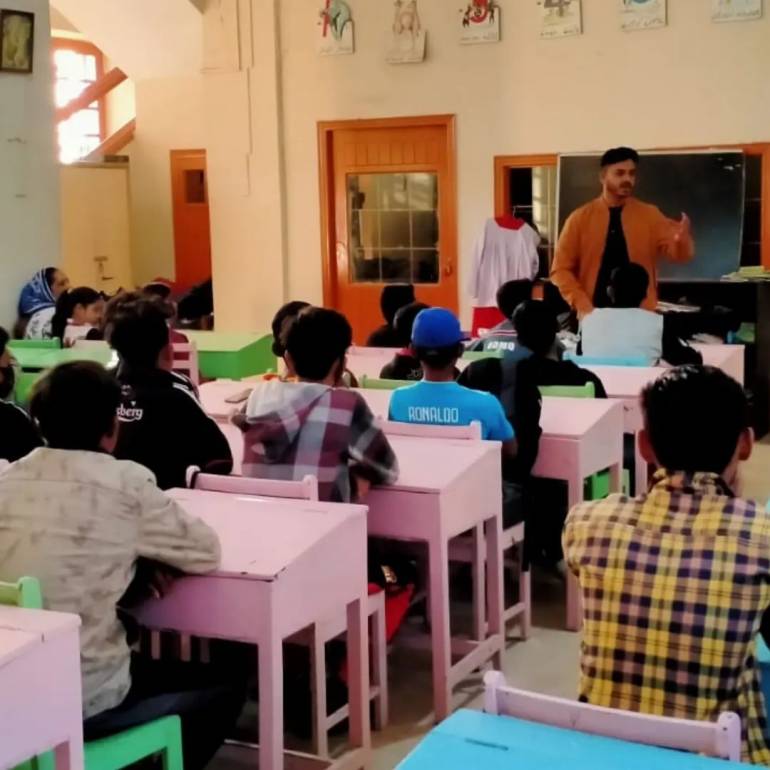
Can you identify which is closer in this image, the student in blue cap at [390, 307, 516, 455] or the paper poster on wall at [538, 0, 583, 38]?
the student in blue cap at [390, 307, 516, 455]

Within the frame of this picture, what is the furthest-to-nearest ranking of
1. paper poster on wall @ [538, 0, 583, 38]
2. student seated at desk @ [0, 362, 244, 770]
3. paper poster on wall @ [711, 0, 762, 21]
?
paper poster on wall @ [538, 0, 583, 38] → paper poster on wall @ [711, 0, 762, 21] → student seated at desk @ [0, 362, 244, 770]

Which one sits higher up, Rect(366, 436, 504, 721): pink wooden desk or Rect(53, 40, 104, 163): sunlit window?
Rect(53, 40, 104, 163): sunlit window

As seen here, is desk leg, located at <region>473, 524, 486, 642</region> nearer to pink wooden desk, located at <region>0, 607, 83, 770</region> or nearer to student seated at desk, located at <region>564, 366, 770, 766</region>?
student seated at desk, located at <region>564, 366, 770, 766</region>

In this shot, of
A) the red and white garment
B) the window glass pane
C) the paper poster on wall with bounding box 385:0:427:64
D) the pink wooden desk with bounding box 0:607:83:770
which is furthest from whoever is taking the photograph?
the window glass pane

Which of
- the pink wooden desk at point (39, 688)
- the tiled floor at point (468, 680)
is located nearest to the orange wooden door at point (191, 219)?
the tiled floor at point (468, 680)

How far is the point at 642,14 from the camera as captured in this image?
7.65 m

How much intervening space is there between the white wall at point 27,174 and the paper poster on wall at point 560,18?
319 centimetres

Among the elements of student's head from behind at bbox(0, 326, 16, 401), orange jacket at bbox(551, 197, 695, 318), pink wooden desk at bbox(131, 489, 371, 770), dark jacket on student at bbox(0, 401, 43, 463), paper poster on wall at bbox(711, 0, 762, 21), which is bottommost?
pink wooden desk at bbox(131, 489, 371, 770)

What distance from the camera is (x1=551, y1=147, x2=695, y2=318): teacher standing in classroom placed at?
19.2 ft

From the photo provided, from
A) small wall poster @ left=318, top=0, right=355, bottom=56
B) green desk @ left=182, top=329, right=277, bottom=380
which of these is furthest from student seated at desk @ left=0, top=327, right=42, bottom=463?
small wall poster @ left=318, top=0, right=355, bottom=56

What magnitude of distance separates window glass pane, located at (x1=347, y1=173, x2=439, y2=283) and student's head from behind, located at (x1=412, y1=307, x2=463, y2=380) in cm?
526

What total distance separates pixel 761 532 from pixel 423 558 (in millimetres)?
1928

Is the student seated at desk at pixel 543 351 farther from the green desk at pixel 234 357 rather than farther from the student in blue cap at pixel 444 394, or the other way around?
the green desk at pixel 234 357

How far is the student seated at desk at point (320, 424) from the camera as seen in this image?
9.76ft
